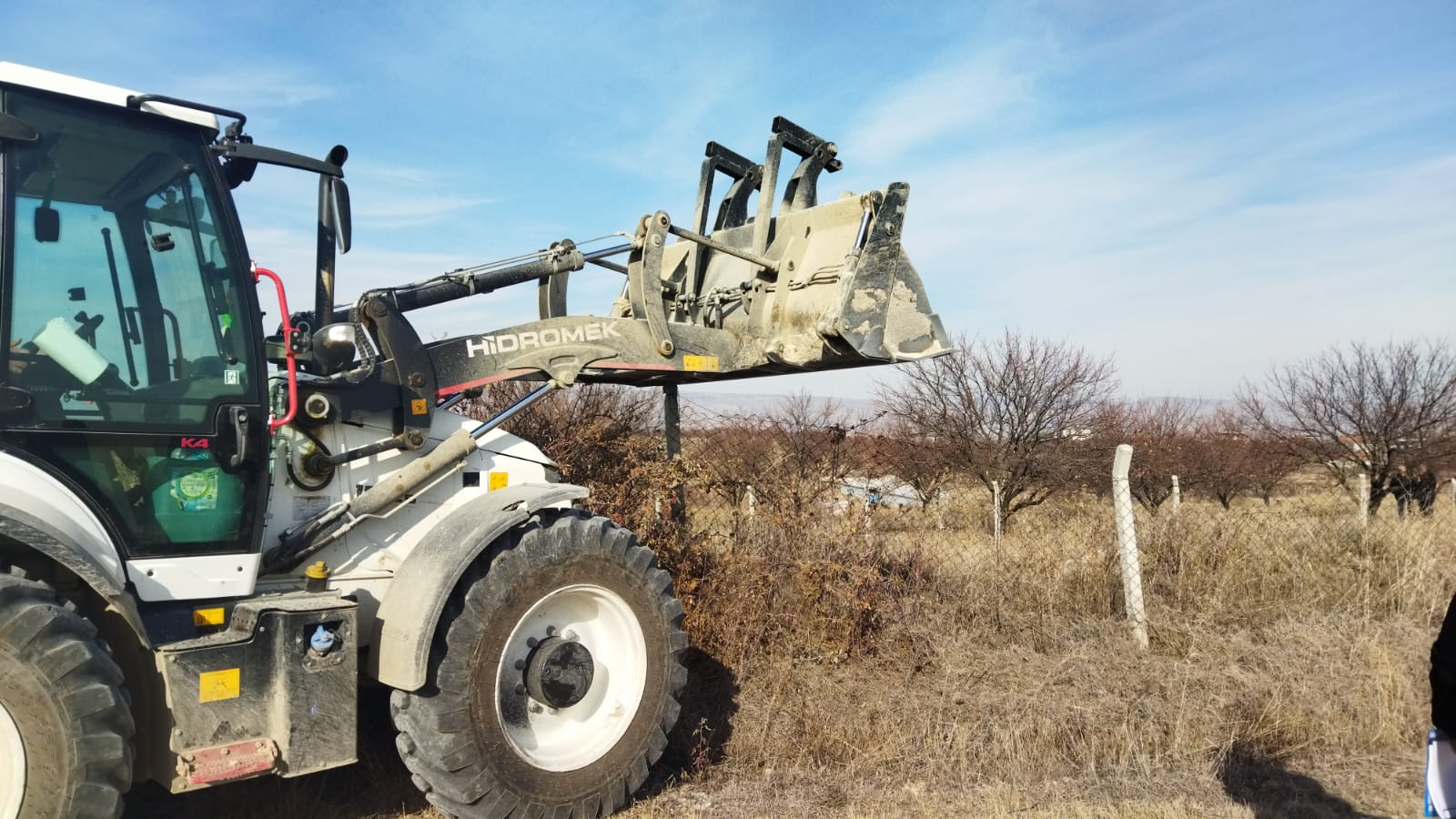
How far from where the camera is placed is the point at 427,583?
14.3 ft

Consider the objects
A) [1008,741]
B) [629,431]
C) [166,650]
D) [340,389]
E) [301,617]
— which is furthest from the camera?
[629,431]

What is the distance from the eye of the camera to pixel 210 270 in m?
4.09

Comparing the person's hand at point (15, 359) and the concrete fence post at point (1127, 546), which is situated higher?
the person's hand at point (15, 359)

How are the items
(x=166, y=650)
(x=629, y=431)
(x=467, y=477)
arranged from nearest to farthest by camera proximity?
(x=166, y=650) → (x=467, y=477) → (x=629, y=431)

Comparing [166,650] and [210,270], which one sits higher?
[210,270]

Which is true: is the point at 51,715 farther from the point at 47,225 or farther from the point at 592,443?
the point at 592,443

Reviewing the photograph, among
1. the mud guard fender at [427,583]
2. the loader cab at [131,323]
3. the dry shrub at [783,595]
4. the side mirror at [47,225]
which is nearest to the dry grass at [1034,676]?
the dry shrub at [783,595]

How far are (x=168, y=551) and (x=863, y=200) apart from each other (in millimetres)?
3846

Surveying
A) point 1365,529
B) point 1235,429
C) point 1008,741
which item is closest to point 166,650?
point 1008,741

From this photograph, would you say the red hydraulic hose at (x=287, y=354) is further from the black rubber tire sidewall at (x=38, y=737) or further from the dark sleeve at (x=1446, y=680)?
the dark sleeve at (x=1446, y=680)

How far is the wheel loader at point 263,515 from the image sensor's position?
140 inches

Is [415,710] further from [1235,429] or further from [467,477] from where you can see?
[1235,429]

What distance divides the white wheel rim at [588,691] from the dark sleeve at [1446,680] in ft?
10.3

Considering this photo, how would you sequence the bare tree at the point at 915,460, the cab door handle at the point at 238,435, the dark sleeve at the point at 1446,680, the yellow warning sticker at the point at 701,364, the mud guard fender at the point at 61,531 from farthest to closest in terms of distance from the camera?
the bare tree at the point at 915,460 → the yellow warning sticker at the point at 701,364 → the cab door handle at the point at 238,435 → the mud guard fender at the point at 61,531 → the dark sleeve at the point at 1446,680
